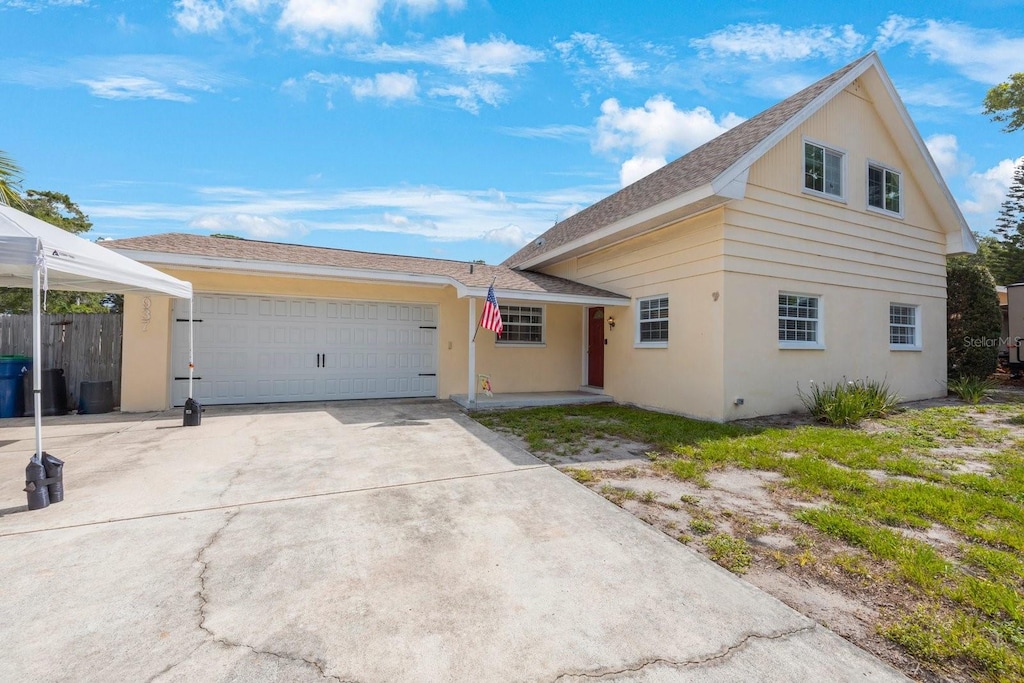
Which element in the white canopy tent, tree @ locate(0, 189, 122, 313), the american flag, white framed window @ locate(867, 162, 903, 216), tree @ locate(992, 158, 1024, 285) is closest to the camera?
the white canopy tent

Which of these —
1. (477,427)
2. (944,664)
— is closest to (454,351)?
(477,427)

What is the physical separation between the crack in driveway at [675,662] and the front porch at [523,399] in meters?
6.99

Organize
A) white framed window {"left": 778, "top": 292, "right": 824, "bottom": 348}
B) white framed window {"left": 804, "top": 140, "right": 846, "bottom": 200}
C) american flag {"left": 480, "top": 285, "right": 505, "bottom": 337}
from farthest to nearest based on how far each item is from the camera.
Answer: white framed window {"left": 804, "top": 140, "right": 846, "bottom": 200}, white framed window {"left": 778, "top": 292, "right": 824, "bottom": 348}, american flag {"left": 480, "top": 285, "right": 505, "bottom": 337}

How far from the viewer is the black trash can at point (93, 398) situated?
8.06m

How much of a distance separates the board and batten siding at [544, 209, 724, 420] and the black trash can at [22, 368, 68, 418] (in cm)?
1102

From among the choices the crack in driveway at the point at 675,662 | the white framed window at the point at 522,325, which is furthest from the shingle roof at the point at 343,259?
the crack in driveway at the point at 675,662

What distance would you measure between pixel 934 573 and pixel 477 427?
559 centimetres

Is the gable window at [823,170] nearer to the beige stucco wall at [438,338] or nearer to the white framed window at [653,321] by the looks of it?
the white framed window at [653,321]

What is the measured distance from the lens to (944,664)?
78.9 inches

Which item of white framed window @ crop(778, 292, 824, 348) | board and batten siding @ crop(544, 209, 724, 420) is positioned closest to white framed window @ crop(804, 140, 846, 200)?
white framed window @ crop(778, 292, 824, 348)

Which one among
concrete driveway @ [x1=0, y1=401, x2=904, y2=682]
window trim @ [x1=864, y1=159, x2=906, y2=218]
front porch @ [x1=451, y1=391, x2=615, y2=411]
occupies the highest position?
window trim @ [x1=864, y1=159, x2=906, y2=218]

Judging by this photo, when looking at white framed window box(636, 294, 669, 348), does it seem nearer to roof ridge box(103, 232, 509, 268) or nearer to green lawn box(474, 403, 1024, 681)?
green lawn box(474, 403, 1024, 681)

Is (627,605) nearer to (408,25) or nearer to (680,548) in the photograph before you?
(680,548)

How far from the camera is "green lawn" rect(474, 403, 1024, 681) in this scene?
7.39 feet
